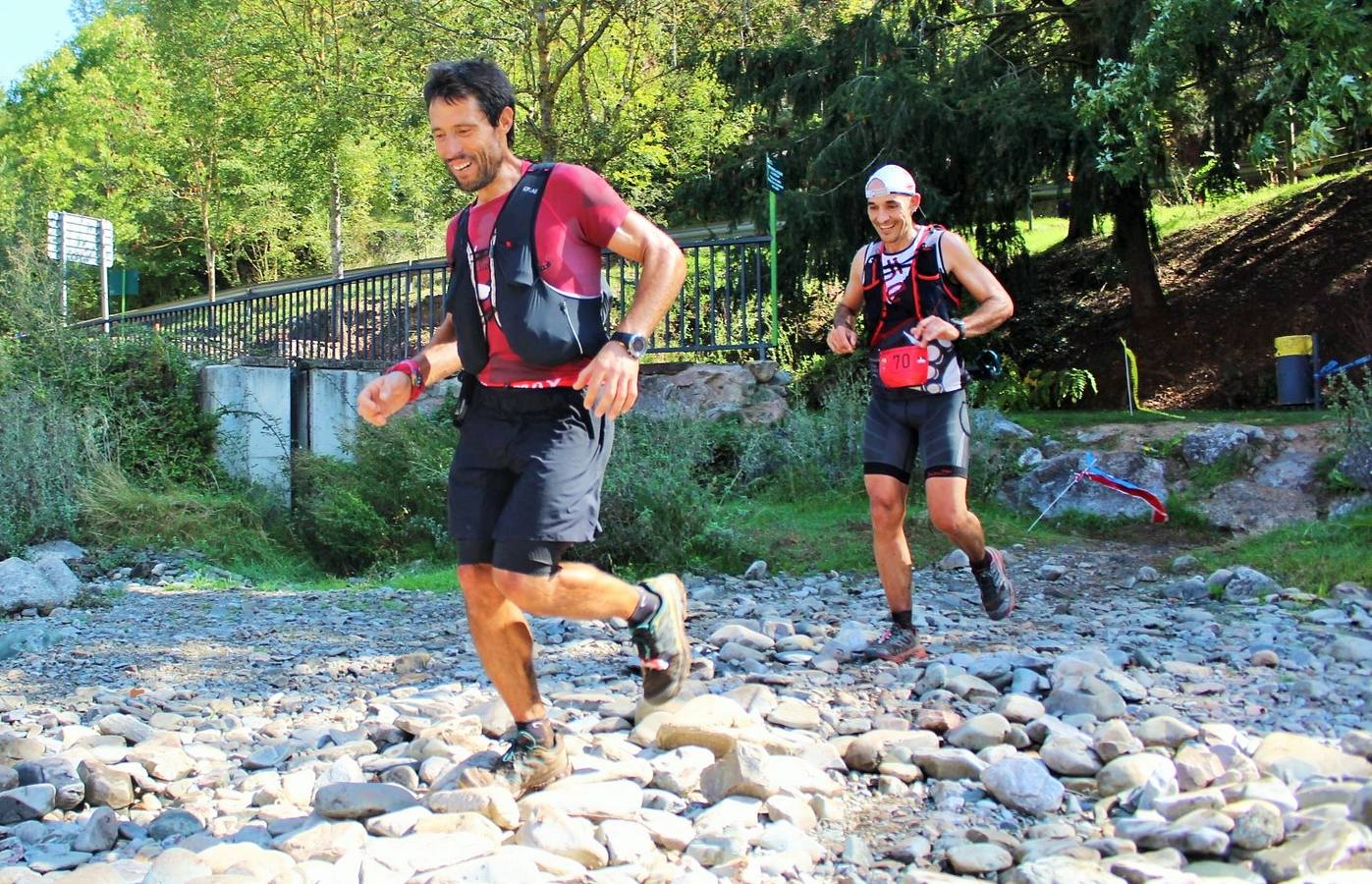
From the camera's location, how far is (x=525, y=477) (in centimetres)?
370

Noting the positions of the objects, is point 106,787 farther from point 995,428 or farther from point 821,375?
point 821,375

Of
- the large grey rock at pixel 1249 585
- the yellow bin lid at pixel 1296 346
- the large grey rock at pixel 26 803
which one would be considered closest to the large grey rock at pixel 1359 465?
the large grey rock at pixel 1249 585

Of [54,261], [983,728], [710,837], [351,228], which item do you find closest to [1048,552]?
[983,728]

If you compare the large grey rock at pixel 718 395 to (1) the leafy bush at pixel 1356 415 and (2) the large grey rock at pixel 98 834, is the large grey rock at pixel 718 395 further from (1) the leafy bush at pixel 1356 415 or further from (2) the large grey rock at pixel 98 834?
(2) the large grey rock at pixel 98 834

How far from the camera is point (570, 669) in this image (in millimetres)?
5906

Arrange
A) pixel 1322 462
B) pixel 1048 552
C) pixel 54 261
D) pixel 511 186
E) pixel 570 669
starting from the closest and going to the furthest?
pixel 511 186, pixel 570 669, pixel 1048 552, pixel 1322 462, pixel 54 261

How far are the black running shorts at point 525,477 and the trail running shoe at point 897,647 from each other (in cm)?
209

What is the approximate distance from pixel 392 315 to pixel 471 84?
456 inches

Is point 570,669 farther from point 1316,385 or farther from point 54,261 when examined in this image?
point 54,261

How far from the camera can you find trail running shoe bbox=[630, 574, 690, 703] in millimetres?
3994

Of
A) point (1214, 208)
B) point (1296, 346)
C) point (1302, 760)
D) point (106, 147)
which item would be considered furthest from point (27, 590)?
point (106, 147)

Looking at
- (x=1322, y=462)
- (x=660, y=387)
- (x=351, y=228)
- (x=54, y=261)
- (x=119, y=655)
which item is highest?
(x=351, y=228)

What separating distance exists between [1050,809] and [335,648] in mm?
4360

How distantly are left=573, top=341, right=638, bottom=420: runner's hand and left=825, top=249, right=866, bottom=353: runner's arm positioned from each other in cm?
221
